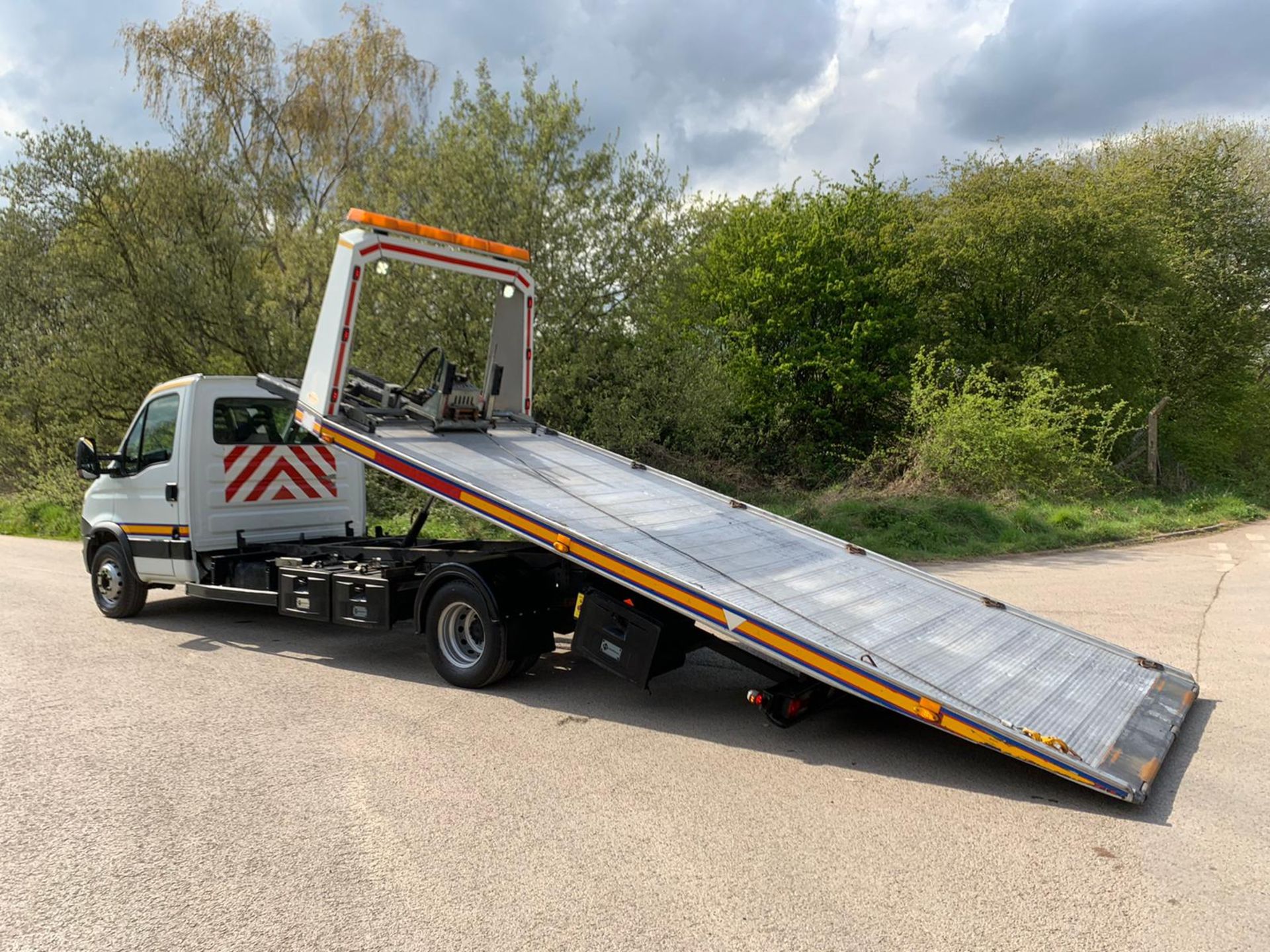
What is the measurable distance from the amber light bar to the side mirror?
12.2 ft

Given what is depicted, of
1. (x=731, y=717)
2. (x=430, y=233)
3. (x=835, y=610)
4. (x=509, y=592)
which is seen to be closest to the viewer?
(x=835, y=610)

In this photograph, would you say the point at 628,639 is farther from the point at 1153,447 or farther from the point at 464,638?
the point at 1153,447

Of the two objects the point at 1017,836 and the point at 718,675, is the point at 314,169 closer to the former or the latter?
the point at 718,675

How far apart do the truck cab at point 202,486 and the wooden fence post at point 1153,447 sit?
21498 millimetres

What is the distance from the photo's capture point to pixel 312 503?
9.12 m

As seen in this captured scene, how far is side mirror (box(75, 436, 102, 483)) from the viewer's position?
8.63 metres

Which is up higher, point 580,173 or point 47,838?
point 580,173

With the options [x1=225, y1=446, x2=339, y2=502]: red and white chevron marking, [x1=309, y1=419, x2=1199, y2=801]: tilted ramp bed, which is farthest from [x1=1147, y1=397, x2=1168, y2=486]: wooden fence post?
[x1=225, y1=446, x2=339, y2=502]: red and white chevron marking

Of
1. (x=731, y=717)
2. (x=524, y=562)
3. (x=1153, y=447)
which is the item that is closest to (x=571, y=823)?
(x=731, y=717)

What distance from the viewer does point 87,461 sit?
28.5 feet

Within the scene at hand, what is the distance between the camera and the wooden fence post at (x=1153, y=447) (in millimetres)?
23359

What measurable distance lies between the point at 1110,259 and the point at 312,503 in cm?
1974

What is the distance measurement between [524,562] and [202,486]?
374 centimetres

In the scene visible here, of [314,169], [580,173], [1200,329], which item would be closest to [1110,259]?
[1200,329]
